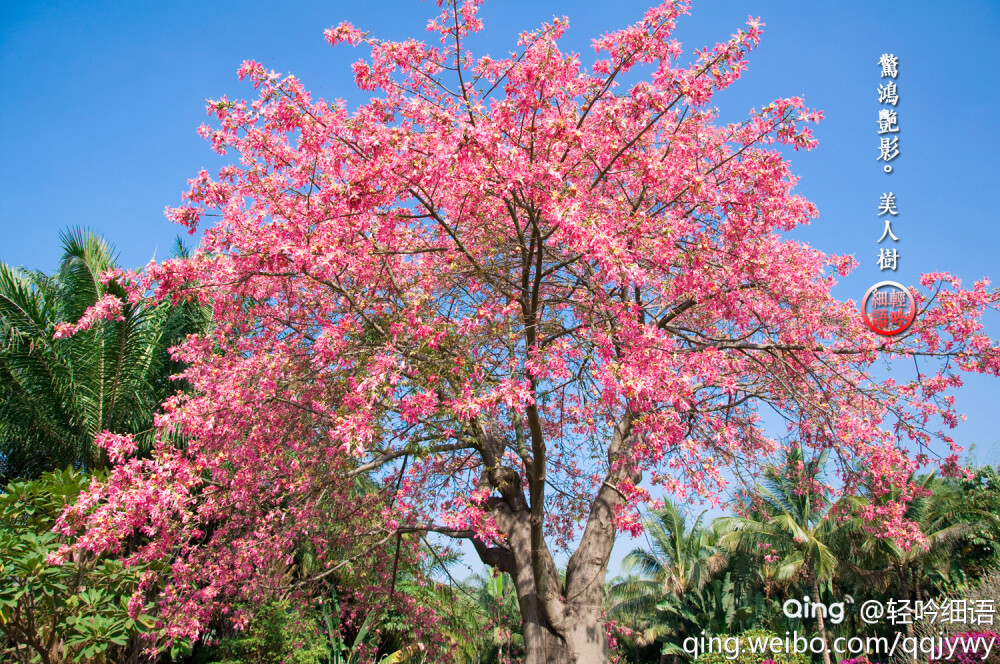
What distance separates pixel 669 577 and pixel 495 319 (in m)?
27.3

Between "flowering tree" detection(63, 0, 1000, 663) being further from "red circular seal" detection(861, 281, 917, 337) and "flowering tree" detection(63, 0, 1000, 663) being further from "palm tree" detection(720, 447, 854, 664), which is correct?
"palm tree" detection(720, 447, 854, 664)

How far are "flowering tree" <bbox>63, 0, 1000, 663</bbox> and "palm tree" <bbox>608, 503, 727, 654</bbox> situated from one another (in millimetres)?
22473

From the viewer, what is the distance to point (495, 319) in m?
6.30

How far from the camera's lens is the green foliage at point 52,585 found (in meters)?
7.22

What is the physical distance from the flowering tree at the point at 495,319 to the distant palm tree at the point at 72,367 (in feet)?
27.4

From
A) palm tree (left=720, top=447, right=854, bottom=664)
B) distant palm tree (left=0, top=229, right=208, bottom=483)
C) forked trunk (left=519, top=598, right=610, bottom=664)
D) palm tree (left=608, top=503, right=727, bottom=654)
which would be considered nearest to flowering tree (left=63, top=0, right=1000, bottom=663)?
forked trunk (left=519, top=598, right=610, bottom=664)

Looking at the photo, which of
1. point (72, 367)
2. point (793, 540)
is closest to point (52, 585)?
point (72, 367)

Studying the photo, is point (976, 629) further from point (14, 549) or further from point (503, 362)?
point (14, 549)

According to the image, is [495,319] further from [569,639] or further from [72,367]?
[72,367]

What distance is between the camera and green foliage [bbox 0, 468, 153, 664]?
23.7 ft

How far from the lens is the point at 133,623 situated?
8.03 m

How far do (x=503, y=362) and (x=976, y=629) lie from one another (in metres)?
12.7

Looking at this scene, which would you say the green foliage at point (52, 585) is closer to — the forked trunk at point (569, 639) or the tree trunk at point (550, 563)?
Answer: the tree trunk at point (550, 563)

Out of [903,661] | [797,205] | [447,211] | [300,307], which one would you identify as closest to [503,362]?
[447,211]
